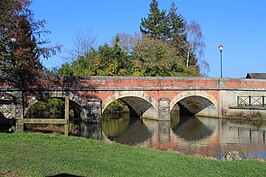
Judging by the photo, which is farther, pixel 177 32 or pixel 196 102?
pixel 177 32

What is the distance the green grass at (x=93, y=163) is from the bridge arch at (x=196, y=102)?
59.2 ft

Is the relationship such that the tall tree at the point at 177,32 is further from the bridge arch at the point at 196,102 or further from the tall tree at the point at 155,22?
the bridge arch at the point at 196,102

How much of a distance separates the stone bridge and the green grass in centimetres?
1154

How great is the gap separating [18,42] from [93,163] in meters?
8.30

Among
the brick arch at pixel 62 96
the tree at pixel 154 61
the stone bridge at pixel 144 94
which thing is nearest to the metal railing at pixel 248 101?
the stone bridge at pixel 144 94

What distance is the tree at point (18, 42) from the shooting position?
13.1m

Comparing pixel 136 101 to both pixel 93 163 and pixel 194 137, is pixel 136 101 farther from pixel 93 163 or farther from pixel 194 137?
pixel 93 163

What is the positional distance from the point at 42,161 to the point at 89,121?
16420 mm

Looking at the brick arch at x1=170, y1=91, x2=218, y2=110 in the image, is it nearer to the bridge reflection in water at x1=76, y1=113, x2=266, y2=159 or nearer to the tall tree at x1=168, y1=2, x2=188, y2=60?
the bridge reflection in water at x1=76, y1=113, x2=266, y2=159

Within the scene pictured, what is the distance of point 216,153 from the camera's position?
14.0m

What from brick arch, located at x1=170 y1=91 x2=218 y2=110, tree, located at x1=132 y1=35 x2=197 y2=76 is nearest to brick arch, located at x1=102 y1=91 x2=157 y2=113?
brick arch, located at x1=170 y1=91 x2=218 y2=110

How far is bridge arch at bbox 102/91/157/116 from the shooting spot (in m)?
24.8

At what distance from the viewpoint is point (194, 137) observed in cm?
1903

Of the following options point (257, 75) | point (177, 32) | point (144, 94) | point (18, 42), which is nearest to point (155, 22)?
point (177, 32)
